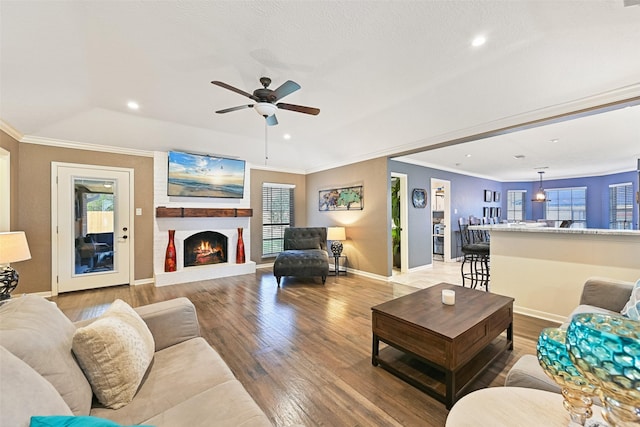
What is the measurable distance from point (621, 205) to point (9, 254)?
13.2 meters

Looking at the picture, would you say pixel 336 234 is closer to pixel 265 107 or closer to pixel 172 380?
pixel 265 107

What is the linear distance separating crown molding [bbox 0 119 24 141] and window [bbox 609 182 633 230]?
13754 millimetres

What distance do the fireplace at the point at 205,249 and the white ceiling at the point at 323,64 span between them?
2.20 meters

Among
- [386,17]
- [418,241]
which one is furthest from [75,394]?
[418,241]

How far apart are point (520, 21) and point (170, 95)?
374cm

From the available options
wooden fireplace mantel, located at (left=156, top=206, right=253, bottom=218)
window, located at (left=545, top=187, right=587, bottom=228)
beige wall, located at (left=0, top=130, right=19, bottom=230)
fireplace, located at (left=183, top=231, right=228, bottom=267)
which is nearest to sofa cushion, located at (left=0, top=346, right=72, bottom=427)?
Result: beige wall, located at (left=0, top=130, right=19, bottom=230)

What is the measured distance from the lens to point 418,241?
235 inches

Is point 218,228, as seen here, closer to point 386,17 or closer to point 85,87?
point 85,87

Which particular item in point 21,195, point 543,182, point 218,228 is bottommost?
point 218,228

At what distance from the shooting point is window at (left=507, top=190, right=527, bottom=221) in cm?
944

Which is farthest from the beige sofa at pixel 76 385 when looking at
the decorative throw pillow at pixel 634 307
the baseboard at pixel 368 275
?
the baseboard at pixel 368 275

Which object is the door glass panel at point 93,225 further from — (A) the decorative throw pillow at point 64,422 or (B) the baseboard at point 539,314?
(B) the baseboard at point 539,314

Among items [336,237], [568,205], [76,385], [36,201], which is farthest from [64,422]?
[568,205]

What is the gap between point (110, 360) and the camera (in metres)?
1.16
